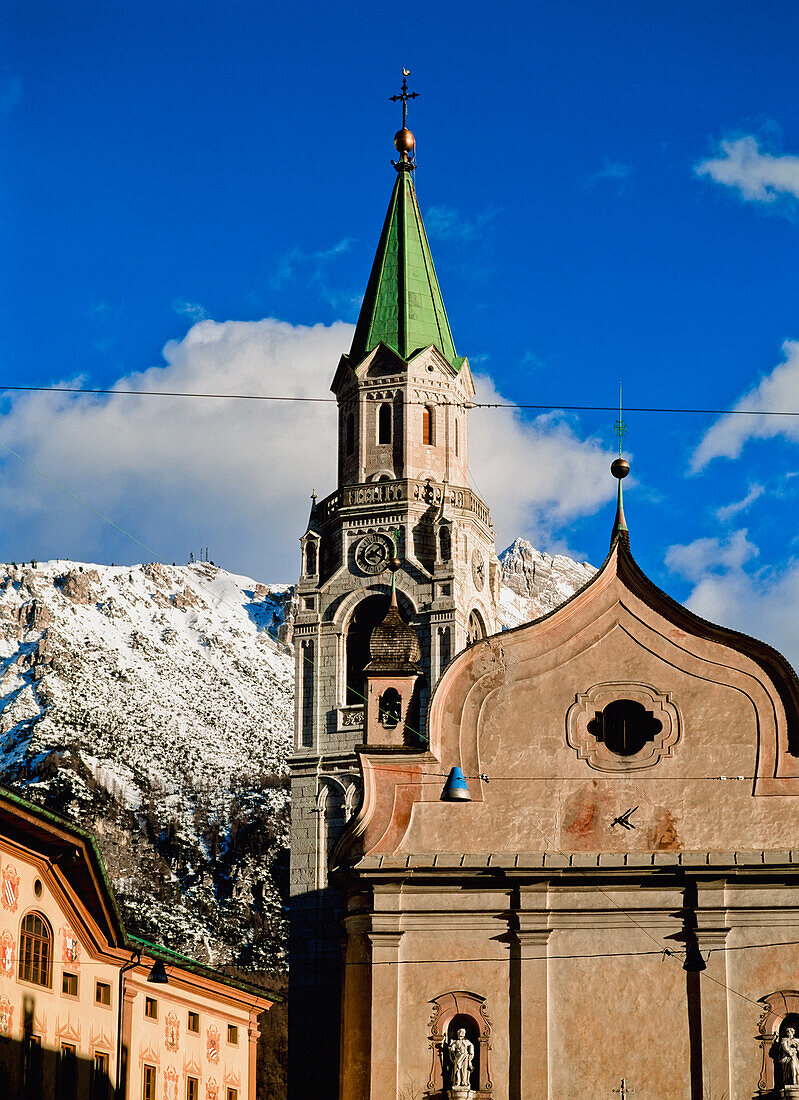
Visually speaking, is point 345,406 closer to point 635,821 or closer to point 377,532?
point 377,532

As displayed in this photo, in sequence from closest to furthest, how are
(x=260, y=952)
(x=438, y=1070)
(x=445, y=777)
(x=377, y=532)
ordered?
(x=438, y=1070) < (x=445, y=777) < (x=377, y=532) < (x=260, y=952)

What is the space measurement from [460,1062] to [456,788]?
4.43 meters

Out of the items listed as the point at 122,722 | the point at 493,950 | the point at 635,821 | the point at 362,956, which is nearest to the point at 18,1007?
the point at 362,956

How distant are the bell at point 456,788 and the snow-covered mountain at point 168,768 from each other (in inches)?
2649

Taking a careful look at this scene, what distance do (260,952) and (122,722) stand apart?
58290 millimetres

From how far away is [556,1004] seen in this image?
34.0 m

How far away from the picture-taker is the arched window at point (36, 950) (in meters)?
35.3

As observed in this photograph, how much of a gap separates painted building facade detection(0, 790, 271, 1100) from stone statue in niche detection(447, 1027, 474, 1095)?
23.7ft

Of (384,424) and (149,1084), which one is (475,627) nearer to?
(384,424)

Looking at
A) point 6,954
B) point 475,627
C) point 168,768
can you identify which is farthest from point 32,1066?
point 168,768

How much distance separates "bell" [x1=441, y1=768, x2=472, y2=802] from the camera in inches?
1362

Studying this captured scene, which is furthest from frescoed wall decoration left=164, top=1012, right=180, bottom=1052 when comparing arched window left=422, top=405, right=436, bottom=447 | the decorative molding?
arched window left=422, top=405, right=436, bottom=447

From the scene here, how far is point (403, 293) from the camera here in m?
Result: 65.1

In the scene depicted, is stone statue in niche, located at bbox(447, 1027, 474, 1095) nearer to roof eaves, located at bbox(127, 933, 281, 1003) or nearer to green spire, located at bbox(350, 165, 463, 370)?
roof eaves, located at bbox(127, 933, 281, 1003)
